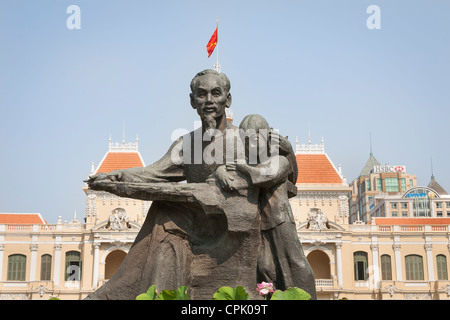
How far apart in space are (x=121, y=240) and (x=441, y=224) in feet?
71.6

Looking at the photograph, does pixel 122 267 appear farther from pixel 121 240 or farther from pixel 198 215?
pixel 121 240

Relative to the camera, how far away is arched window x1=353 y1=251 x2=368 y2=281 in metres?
38.9

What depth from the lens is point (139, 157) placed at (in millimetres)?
44031

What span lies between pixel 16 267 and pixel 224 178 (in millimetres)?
37453

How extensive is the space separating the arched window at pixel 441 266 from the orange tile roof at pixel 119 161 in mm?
21389

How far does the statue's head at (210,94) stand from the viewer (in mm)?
4309

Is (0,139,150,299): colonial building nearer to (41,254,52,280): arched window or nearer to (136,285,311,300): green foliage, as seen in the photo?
(41,254,52,280): arched window

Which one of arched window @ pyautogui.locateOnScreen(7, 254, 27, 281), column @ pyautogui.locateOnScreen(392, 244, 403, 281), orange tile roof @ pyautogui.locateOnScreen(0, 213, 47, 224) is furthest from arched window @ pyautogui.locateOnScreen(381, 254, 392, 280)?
orange tile roof @ pyautogui.locateOnScreen(0, 213, 47, 224)

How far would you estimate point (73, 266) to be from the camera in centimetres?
3844

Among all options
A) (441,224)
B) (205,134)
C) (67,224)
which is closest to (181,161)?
(205,134)

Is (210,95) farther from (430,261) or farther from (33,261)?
(430,261)

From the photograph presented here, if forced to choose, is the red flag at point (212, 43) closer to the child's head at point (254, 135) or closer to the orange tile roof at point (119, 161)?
the orange tile roof at point (119, 161)

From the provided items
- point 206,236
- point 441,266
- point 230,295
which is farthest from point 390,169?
point 230,295

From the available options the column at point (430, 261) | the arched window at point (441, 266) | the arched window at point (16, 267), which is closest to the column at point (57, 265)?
the arched window at point (16, 267)
